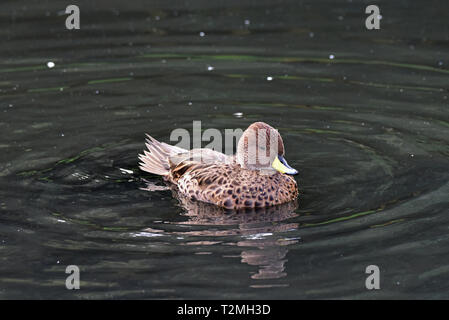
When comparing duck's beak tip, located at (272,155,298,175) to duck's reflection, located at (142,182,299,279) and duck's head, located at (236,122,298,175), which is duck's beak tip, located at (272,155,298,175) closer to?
duck's head, located at (236,122,298,175)

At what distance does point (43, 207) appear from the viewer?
27.5ft

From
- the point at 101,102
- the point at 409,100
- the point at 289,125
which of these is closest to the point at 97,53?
the point at 101,102

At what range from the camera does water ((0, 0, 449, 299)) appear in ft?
23.2

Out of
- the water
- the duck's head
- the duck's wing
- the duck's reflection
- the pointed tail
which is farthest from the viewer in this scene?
the pointed tail

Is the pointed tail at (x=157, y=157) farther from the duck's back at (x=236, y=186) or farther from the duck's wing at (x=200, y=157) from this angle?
the duck's back at (x=236, y=186)

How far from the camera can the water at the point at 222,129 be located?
23.2 feet

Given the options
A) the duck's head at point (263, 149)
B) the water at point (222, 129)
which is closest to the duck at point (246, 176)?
the duck's head at point (263, 149)

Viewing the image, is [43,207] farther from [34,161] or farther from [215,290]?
[215,290]

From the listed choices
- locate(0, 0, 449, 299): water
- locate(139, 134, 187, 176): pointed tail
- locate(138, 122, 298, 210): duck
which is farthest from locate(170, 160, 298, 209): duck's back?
locate(139, 134, 187, 176): pointed tail

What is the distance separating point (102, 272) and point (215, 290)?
39.9 inches

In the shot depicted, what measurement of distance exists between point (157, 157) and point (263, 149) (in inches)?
62.7

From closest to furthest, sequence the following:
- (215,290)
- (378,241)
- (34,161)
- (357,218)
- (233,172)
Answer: (215,290)
(378,241)
(357,218)
(233,172)
(34,161)

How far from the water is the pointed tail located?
0.19 meters

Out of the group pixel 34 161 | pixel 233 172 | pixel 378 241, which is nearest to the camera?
pixel 378 241
